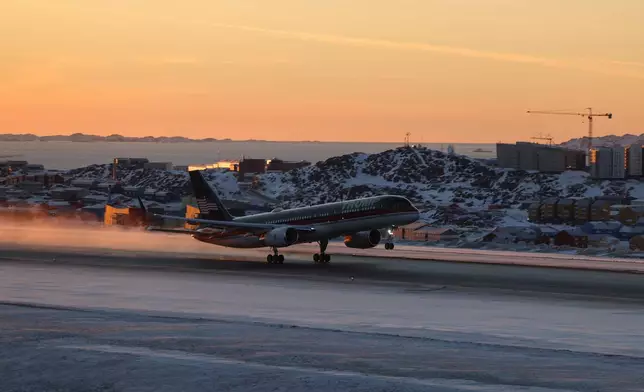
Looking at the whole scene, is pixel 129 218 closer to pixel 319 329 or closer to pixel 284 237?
pixel 284 237

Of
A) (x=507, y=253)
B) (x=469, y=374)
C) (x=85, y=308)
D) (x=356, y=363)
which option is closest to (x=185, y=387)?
(x=356, y=363)

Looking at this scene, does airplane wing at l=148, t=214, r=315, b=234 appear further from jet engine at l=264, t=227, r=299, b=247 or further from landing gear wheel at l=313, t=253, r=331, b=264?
landing gear wheel at l=313, t=253, r=331, b=264

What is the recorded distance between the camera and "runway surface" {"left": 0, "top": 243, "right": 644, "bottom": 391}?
26.5m

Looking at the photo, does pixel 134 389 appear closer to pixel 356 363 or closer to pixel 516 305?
pixel 356 363

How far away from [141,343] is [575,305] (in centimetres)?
2446

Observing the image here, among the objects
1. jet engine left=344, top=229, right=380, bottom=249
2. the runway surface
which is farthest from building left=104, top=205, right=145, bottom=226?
the runway surface

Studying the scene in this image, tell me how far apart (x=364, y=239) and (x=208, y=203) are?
15.2m

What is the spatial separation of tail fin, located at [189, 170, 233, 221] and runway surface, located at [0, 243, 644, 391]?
13138 millimetres

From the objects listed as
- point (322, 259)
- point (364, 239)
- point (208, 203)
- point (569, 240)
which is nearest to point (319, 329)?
point (322, 259)

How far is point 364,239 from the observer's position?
7419cm

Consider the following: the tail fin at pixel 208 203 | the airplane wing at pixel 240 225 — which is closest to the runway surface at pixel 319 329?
the airplane wing at pixel 240 225

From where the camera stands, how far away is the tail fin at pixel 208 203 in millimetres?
81438

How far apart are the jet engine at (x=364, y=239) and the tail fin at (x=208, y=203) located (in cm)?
1223

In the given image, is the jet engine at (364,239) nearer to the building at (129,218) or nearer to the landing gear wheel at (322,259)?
the landing gear wheel at (322,259)
